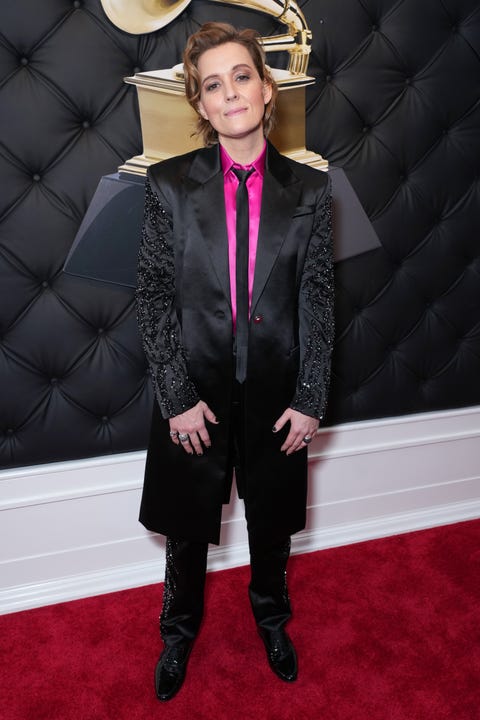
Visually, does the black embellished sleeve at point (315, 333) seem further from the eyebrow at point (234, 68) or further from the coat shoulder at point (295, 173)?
the eyebrow at point (234, 68)

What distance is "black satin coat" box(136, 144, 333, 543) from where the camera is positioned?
1.42 m

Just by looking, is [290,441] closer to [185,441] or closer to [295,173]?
[185,441]

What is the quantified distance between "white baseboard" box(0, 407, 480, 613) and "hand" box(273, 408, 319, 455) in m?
0.61

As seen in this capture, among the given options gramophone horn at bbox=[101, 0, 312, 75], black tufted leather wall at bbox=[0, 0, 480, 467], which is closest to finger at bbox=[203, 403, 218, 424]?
black tufted leather wall at bbox=[0, 0, 480, 467]

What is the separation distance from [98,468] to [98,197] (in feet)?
2.77

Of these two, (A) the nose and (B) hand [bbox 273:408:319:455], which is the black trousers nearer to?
(B) hand [bbox 273:408:319:455]

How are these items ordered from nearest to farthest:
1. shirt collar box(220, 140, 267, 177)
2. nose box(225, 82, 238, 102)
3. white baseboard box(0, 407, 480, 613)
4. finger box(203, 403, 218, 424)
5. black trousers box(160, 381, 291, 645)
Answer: nose box(225, 82, 238, 102), shirt collar box(220, 140, 267, 177), finger box(203, 403, 218, 424), black trousers box(160, 381, 291, 645), white baseboard box(0, 407, 480, 613)

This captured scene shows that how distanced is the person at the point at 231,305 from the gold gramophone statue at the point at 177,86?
0.46 ft

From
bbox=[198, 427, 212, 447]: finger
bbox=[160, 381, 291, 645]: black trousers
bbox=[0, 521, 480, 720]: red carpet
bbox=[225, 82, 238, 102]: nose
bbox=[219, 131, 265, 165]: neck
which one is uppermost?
bbox=[225, 82, 238, 102]: nose

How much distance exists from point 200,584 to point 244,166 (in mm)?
Answer: 1129

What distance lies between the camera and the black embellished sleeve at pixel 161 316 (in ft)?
4.75

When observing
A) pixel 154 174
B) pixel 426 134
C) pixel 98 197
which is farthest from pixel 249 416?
pixel 426 134

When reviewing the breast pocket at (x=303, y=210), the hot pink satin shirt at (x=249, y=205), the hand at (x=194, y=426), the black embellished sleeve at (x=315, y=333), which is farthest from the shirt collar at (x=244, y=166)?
the hand at (x=194, y=426)

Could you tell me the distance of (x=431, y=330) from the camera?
7.16 feet
